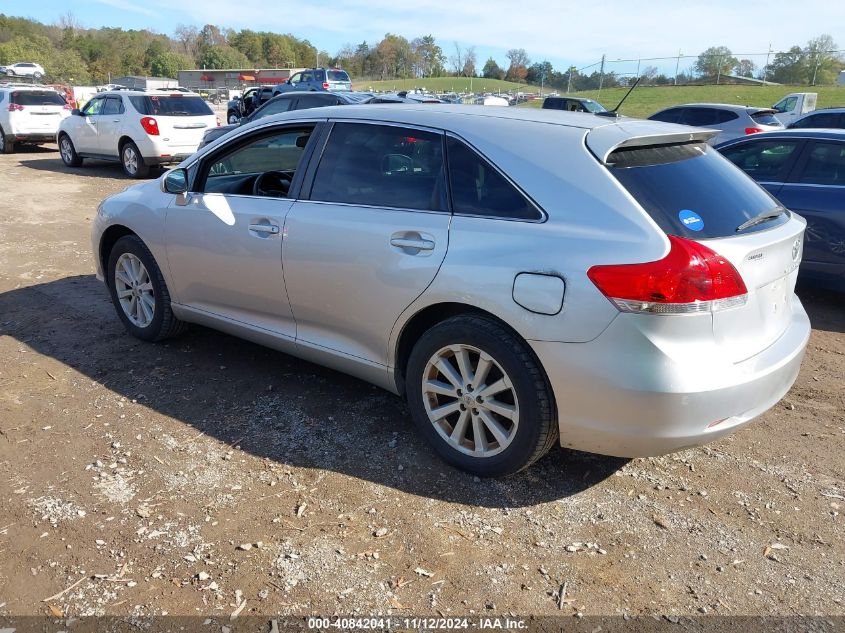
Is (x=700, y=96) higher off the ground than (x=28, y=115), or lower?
higher

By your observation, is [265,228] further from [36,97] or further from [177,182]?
[36,97]

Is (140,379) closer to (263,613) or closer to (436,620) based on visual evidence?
(263,613)

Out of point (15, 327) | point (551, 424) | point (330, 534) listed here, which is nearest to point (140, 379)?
point (15, 327)

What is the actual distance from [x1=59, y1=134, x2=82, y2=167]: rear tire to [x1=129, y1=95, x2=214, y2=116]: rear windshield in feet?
8.98

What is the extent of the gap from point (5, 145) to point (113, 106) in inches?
240

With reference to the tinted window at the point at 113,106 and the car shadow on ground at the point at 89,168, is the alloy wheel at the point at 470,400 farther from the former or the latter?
the tinted window at the point at 113,106

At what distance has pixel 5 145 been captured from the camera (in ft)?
59.2

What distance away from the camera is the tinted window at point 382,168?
344cm

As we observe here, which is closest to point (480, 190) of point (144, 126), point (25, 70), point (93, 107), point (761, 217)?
point (761, 217)

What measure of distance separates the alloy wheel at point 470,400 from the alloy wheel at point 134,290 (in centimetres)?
250

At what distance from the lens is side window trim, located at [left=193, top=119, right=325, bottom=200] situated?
3.96 meters

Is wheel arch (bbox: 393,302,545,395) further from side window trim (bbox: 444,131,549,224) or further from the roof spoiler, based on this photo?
the roof spoiler

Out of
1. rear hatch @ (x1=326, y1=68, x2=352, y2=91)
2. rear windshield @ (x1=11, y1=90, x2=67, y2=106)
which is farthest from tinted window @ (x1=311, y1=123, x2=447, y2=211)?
rear hatch @ (x1=326, y1=68, x2=352, y2=91)

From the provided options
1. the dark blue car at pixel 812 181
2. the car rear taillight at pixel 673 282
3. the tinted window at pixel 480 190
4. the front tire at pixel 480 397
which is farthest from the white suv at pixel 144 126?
the car rear taillight at pixel 673 282
